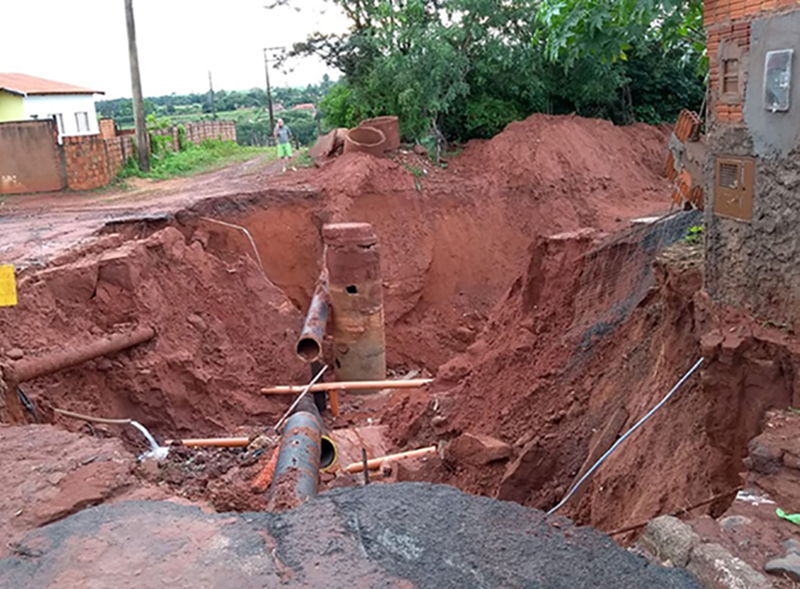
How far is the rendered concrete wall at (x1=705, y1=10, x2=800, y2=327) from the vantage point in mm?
4820

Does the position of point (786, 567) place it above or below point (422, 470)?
above

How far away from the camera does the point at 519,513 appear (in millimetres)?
3752

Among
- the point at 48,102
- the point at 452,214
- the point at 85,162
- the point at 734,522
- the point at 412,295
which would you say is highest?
the point at 48,102

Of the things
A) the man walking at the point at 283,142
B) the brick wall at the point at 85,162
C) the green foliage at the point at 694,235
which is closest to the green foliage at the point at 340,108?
the man walking at the point at 283,142

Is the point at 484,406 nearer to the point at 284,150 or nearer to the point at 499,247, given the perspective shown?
the point at 499,247

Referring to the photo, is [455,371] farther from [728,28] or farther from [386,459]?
[728,28]

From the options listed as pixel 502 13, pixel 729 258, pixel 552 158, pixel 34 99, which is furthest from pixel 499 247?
pixel 34 99

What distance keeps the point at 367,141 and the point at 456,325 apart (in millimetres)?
4996

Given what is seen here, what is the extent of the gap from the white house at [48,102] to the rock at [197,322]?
21.4 metres

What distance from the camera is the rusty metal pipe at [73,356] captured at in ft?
25.9

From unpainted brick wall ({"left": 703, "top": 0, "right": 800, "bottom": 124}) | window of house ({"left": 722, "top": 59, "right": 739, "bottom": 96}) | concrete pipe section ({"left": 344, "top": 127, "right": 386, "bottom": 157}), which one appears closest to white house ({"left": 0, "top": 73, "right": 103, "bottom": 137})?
concrete pipe section ({"left": 344, "top": 127, "right": 386, "bottom": 157})

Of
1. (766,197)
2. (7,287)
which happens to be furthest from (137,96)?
(766,197)

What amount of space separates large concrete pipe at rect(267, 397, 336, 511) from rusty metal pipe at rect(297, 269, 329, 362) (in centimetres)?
339

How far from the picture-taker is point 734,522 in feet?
12.6
